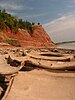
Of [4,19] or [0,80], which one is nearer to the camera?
[0,80]

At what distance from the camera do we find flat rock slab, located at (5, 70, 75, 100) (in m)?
4.57

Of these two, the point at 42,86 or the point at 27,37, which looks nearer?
the point at 42,86

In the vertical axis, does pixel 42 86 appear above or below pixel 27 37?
above

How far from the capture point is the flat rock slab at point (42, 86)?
4.57 m

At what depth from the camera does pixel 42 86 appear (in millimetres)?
4926

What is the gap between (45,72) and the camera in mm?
5391

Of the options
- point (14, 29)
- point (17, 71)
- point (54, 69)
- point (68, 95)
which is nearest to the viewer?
point (68, 95)

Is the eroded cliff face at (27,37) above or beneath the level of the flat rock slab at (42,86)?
beneath

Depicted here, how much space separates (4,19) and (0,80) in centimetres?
4357

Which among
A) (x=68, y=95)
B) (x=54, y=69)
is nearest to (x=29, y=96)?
(x=68, y=95)

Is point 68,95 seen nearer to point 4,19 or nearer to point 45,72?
point 45,72

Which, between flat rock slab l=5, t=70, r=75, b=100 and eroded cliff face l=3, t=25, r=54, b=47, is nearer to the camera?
flat rock slab l=5, t=70, r=75, b=100

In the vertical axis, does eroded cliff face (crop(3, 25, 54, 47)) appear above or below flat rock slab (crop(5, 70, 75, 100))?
below

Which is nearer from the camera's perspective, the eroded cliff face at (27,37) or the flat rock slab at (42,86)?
the flat rock slab at (42,86)
